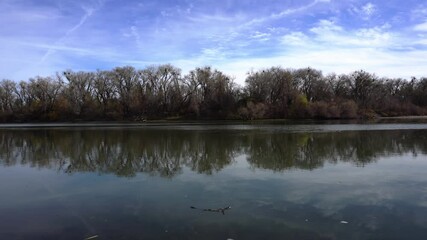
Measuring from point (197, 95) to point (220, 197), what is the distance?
8490 centimetres

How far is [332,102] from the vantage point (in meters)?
83.1

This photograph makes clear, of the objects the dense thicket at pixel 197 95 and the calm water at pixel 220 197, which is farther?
the dense thicket at pixel 197 95

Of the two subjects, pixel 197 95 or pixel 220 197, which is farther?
pixel 197 95

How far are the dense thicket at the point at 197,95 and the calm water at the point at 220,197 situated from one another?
6692 centimetres

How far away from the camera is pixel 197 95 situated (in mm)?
94750

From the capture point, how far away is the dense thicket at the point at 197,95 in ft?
292

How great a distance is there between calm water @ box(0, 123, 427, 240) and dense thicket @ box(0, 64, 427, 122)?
66919 millimetres

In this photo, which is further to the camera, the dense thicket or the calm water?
the dense thicket

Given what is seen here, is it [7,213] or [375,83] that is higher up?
[375,83]

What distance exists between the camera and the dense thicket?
89.0 metres

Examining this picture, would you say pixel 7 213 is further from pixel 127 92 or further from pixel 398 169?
pixel 127 92

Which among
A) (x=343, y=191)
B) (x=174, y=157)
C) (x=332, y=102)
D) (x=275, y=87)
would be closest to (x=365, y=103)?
(x=332, y=102)

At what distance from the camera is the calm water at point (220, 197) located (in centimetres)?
759

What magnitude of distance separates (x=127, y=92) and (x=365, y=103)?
186ft
